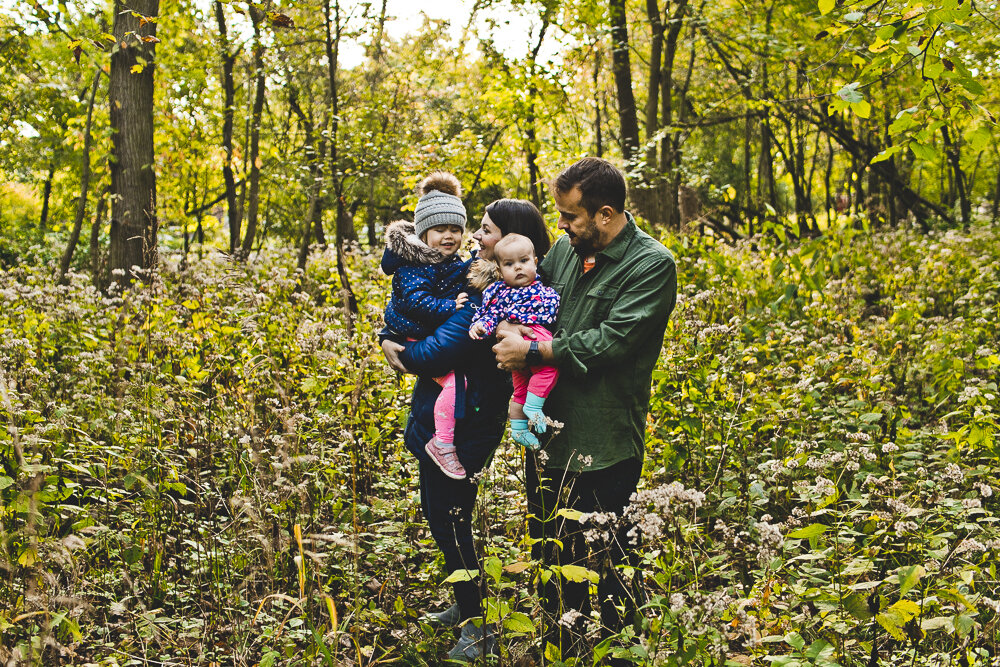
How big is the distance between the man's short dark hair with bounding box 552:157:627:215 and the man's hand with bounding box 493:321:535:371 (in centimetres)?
55

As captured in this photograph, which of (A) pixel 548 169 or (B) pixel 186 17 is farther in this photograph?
(A) pixel 548 169

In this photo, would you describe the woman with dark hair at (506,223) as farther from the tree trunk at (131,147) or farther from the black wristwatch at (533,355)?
the tree trunk at (131,147)

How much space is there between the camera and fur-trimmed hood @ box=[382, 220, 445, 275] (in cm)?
301

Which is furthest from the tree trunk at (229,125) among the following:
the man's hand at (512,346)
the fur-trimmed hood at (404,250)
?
the man's hand at (512,346)

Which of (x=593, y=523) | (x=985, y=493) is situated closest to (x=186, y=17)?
(x=593, y=523)

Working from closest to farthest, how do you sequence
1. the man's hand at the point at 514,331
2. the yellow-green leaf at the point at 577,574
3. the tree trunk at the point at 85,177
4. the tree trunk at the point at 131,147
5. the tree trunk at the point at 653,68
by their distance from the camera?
1. the yellow-green leaf at the point at 577,574
2. the man's hand at the point at 514,331
3. the tree trunk at the point at 85,177
4. the tree trunk at the point at 131,147
5. the tree trunk at the point at 653,68

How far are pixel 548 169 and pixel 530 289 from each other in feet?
36.1

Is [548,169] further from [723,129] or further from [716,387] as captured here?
[723,129]

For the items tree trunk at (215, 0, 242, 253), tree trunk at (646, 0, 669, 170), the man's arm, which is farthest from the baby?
tree trunk at (215, 0, 242, 253)

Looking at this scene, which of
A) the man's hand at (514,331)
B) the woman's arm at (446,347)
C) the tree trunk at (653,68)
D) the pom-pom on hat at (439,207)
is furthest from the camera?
the tree trunk at (653,68)

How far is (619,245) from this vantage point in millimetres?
2793

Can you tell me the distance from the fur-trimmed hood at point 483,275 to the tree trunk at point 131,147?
6144mm

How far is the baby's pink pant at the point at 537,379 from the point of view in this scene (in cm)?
277

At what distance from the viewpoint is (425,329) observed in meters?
3.08
